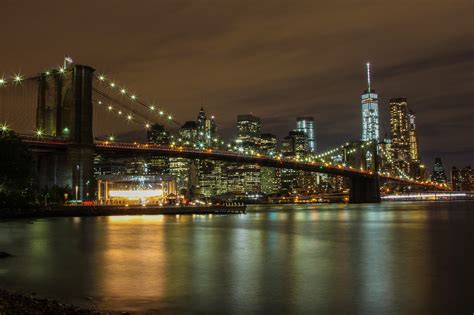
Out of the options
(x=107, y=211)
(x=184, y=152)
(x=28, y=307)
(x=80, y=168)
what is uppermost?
(x=184, y=152)

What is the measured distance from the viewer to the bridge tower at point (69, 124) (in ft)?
198

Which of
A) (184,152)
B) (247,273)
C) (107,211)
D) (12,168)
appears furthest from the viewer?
(184,152)

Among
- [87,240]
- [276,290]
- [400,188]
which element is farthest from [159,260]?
[400,188]

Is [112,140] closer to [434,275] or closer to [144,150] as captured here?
[144,150]

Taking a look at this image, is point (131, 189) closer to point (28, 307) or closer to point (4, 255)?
point (4, 255)

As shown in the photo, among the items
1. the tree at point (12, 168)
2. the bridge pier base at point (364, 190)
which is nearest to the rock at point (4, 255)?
the tree at point (12, 168)

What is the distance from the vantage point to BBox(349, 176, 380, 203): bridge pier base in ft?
350

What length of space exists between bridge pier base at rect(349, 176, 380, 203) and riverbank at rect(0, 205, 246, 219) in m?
42.7

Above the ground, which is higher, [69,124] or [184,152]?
[69,124]

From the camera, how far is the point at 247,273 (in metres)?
18.1

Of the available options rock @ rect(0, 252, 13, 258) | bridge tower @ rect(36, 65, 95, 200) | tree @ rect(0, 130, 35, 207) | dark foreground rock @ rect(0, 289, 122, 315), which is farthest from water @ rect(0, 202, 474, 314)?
bridge tower @ rect(36, 65, 95, 200)

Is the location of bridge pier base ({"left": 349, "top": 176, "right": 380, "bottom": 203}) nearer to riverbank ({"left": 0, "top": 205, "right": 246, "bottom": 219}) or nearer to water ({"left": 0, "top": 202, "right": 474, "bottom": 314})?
riverbank ({"left": 0, "top": 205, "right": 246, "bottom": 219})

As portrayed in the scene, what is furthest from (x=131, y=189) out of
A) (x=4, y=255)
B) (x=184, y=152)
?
(x=4, y=255)

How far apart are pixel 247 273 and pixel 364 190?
93631 millimetres
